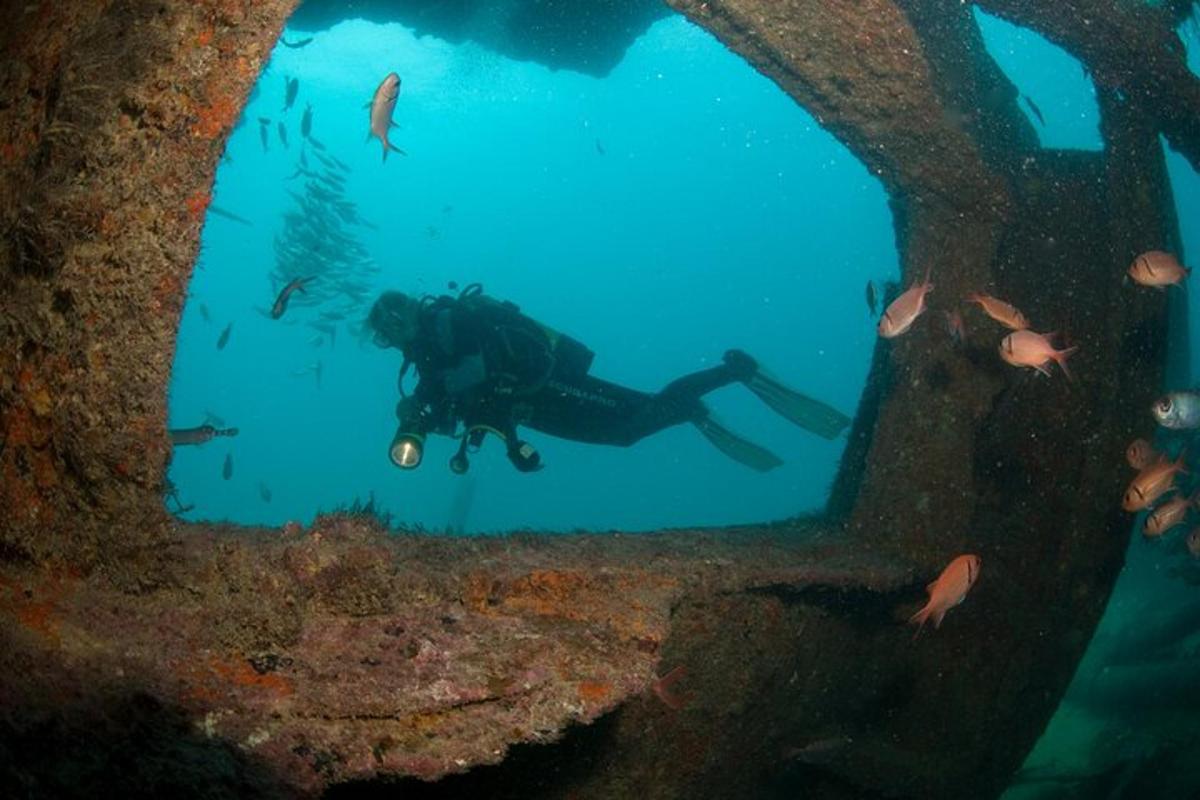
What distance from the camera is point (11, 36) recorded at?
2.07m

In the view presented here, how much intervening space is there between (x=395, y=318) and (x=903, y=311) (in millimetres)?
4921

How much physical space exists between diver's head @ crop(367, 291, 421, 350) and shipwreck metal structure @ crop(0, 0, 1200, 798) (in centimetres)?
422

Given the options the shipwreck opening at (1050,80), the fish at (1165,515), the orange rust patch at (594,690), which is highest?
the shipwreck opening at (1050,80)

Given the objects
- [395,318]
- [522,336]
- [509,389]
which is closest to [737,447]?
[522,336]

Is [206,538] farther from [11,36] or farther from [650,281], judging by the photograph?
[650,281]

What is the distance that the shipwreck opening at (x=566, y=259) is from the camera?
9012cm

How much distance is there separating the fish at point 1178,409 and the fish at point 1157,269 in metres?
0.86

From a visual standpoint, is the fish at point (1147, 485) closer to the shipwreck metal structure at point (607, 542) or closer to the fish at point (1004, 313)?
the shipwreck metal structure at point (607, 542)

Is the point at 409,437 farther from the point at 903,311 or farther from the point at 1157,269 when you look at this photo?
the point at 1157,269

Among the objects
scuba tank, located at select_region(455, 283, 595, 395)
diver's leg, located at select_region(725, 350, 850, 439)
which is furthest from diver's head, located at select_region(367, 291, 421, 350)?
diver's leg, located at select_region(725, 350, 850, 439)

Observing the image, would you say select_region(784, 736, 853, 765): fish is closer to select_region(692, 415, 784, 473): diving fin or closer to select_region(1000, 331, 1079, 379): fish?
select_region(1000, 331, 1079, 379): fish

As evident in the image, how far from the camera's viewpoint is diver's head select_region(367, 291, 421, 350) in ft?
24.2

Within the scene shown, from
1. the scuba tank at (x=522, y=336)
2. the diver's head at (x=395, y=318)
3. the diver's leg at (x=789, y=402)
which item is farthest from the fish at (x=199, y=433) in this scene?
the diver's leg at (x=789, y=402)

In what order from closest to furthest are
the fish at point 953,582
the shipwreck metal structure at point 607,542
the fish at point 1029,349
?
the shipwreck metal structure at point 607,542, the fish at point 953,582, the fish at point 1029,349
